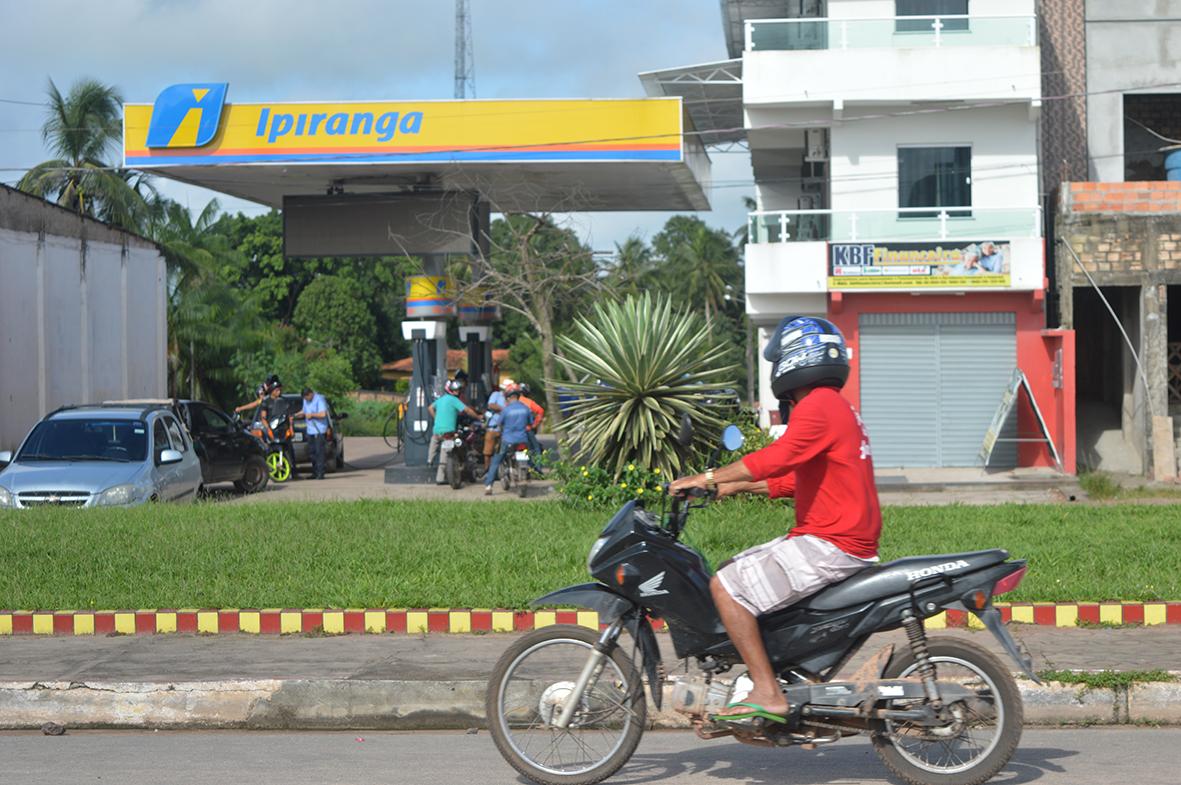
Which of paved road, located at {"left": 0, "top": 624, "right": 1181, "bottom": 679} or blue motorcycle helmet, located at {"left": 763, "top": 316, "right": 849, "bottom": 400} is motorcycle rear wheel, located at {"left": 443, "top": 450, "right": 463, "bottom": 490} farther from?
blue motorcycle helmet, located at {"left": 763, "top": 316, "right": 849, "bottom": 400}

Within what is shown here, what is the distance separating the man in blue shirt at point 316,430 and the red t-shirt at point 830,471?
797 inches

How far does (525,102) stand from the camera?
78.4 ft

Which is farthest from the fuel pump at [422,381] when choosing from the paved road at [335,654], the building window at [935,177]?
the paved road at [335,654]

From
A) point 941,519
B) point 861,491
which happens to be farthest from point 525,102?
point 861,491

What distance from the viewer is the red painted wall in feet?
80.6

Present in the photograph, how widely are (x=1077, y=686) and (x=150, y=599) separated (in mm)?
6416

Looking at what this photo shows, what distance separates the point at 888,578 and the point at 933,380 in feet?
65.7

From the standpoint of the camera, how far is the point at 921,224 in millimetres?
24766

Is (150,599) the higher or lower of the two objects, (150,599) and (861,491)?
the lower

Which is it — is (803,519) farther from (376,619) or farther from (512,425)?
(512,425)

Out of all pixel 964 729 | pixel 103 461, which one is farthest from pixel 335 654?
pixel 103 461

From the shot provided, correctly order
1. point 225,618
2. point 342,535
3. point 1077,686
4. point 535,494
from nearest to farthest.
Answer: point 1077,686, point 225,618, point 342,535, point 535,494

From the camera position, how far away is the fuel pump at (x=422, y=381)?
82.3 ft

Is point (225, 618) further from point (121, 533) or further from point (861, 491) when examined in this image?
point (861, 491)
